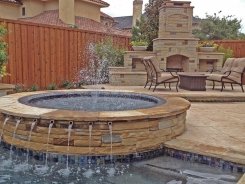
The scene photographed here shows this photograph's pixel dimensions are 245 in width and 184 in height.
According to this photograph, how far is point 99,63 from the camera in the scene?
414 inches

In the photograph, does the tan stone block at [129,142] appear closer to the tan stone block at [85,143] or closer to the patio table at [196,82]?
the tan stone block at [85,143]

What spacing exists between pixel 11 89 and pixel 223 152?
480cm

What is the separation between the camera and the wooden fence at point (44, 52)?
8.12 metres

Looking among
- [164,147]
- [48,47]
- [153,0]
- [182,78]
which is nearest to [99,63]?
[48,47]

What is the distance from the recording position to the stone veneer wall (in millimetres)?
3604

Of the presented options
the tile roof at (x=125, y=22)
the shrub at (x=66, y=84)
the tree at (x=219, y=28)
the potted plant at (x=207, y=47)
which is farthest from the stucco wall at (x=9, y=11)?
the tile roof at (x=125, y=22)

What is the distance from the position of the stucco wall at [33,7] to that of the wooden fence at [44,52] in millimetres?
8084

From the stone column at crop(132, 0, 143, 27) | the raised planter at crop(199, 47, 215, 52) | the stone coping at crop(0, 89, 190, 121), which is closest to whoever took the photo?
the stone coping at crop(0, 89, 190, 121)

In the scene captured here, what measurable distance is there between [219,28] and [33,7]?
14.7 meters

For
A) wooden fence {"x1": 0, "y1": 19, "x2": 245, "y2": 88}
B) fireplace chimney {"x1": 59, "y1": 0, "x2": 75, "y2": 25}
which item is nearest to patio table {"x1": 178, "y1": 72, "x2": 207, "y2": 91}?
wooden fence {"x1": 0, "y1": 19, "x2": 245, "y2": 88}

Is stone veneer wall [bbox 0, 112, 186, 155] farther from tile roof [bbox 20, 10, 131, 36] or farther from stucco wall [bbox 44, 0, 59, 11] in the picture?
stucco wall [bbox 44, 0, 59, 11]

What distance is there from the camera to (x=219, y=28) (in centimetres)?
2458

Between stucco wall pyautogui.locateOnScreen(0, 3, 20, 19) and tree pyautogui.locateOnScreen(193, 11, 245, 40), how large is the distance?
45.7 feet

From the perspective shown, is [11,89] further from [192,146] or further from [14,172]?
[192,146]
